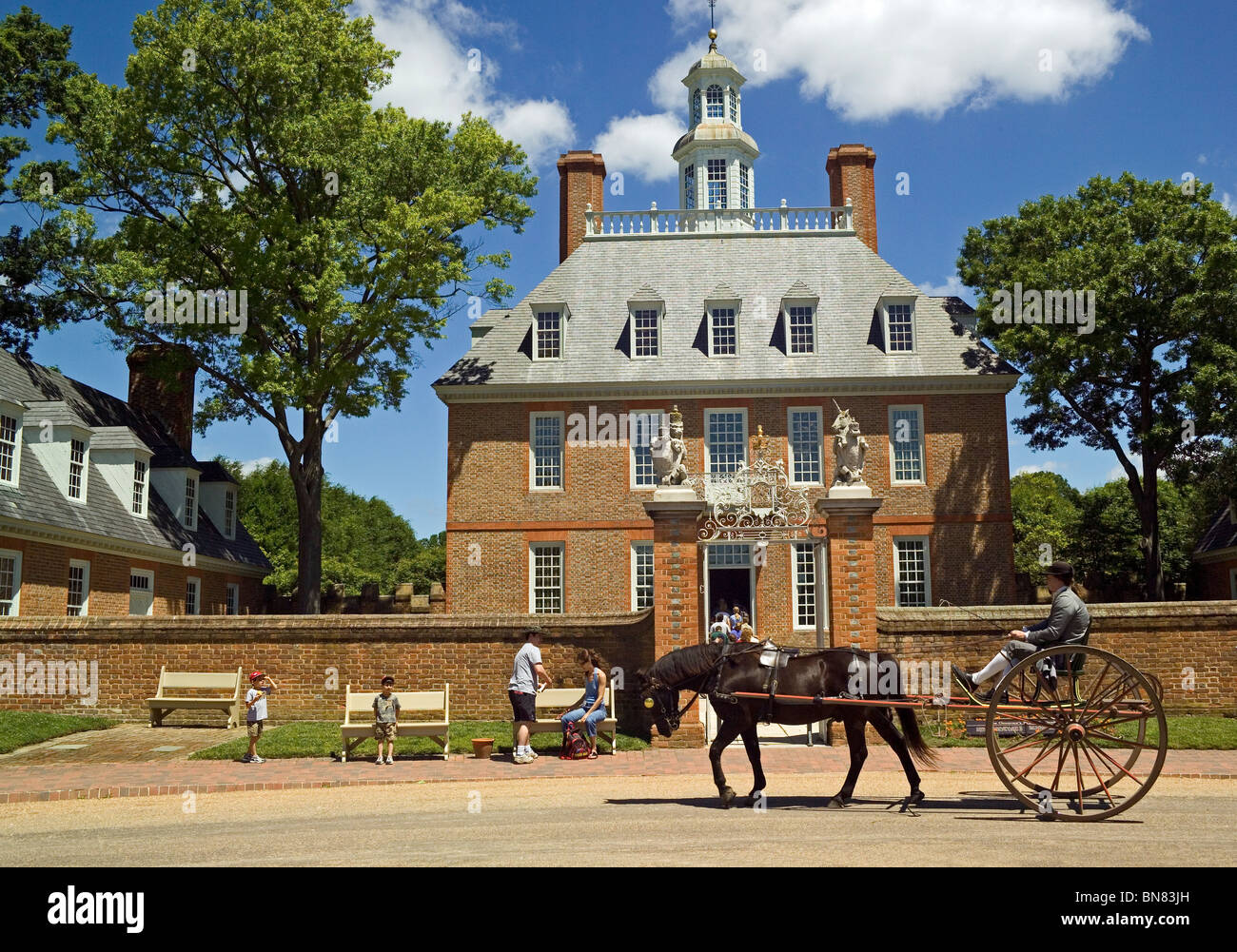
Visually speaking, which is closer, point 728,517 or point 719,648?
point 719,648

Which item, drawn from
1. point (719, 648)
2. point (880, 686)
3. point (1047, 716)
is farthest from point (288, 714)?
point (1047, 716)

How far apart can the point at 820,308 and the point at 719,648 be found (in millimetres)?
22097

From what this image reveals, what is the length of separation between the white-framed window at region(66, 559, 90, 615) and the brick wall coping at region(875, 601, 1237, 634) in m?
18.7

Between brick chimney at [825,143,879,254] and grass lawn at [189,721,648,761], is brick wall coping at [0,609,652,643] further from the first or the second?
brick chimney at [825,143,879,254]

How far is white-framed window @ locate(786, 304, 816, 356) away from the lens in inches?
1180

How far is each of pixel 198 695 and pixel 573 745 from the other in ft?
25.6

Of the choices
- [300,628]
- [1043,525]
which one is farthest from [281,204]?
[1043,525]

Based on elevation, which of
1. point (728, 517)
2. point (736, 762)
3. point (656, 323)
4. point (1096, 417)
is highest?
point (656, 323)

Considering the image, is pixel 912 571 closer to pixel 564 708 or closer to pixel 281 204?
pixel 564 708

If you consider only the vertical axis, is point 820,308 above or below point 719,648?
above
